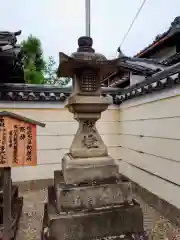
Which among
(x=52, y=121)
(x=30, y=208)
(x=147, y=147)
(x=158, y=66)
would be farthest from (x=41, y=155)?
(x=158, y=66)

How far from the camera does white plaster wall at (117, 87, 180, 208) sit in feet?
15.3

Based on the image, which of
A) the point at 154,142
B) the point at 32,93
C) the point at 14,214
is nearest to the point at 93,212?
the point at 14,214

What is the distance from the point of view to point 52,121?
7.32 meters

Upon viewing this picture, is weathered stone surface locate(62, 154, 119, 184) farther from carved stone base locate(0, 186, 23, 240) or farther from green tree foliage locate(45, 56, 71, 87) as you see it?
green tree foliage locate(45, 56, 71, 87)

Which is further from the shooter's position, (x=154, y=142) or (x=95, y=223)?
(x=154, y=142)

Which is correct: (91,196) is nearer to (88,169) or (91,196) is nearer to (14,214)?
(88,169)

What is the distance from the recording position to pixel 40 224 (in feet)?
15.4

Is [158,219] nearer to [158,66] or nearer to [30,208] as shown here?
[30,208]

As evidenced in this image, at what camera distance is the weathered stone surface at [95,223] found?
315 centimetres

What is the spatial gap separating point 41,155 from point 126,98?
327cm

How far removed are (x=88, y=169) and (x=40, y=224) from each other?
2077 mm

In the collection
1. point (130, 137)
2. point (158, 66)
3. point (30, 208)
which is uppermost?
point (158, 66)

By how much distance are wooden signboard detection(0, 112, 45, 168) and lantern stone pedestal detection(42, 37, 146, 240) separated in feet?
2.31

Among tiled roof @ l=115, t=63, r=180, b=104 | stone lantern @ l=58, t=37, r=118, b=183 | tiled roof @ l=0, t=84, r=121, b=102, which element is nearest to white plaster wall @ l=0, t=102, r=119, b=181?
tiled roof @ l=0, t=84, r=121, b=102
